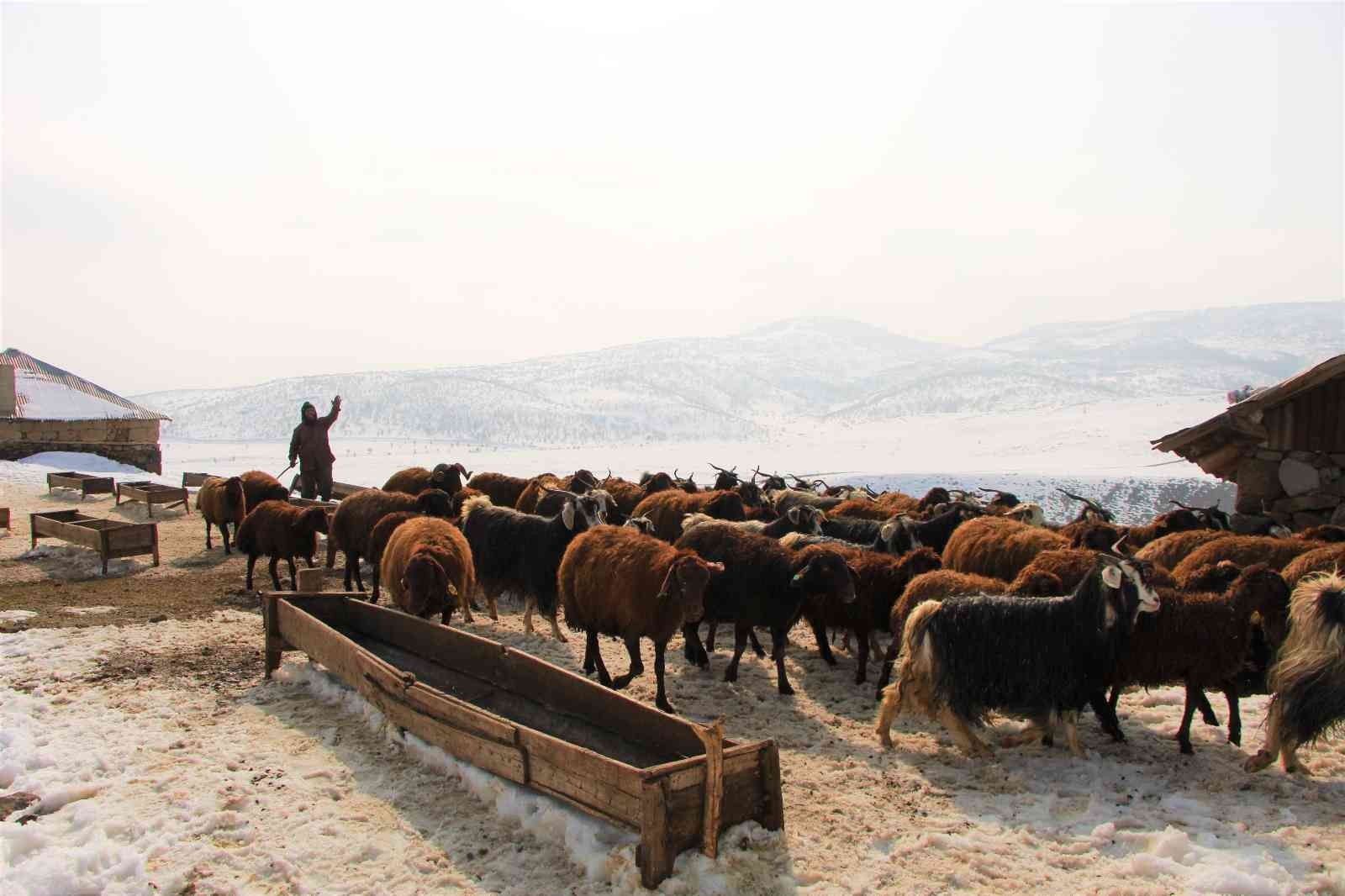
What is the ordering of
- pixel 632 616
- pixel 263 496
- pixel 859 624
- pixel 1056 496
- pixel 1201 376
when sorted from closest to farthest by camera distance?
pixel 632 616, pixel 859 624, pixel 263 496, pixel 1056 496, pixel 1201 376

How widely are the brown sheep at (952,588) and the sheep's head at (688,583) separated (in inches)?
60.6

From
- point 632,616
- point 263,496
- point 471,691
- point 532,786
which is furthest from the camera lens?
point 263,496

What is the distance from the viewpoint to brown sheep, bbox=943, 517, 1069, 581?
8141 millimetres

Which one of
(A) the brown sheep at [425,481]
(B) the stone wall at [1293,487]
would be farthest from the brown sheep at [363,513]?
(B) the stone wall at [1293,487]

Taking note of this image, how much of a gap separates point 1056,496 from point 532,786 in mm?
18784

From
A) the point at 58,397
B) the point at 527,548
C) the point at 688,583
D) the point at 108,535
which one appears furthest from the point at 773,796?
the point at 58,397

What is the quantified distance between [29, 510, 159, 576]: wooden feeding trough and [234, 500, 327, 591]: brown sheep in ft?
5.99

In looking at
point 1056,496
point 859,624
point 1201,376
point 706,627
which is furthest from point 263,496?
point 1201,376

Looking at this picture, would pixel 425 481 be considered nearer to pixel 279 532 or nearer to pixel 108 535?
pixel 279 532

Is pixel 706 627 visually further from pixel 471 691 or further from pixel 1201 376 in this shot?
pixel 1201 376

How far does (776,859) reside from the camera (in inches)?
164

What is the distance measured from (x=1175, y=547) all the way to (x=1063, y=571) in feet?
5.72

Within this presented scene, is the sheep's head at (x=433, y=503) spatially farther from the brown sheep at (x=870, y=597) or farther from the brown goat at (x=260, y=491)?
the brown sheep at (x=870, y=597)

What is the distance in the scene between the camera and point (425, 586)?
7906mm
